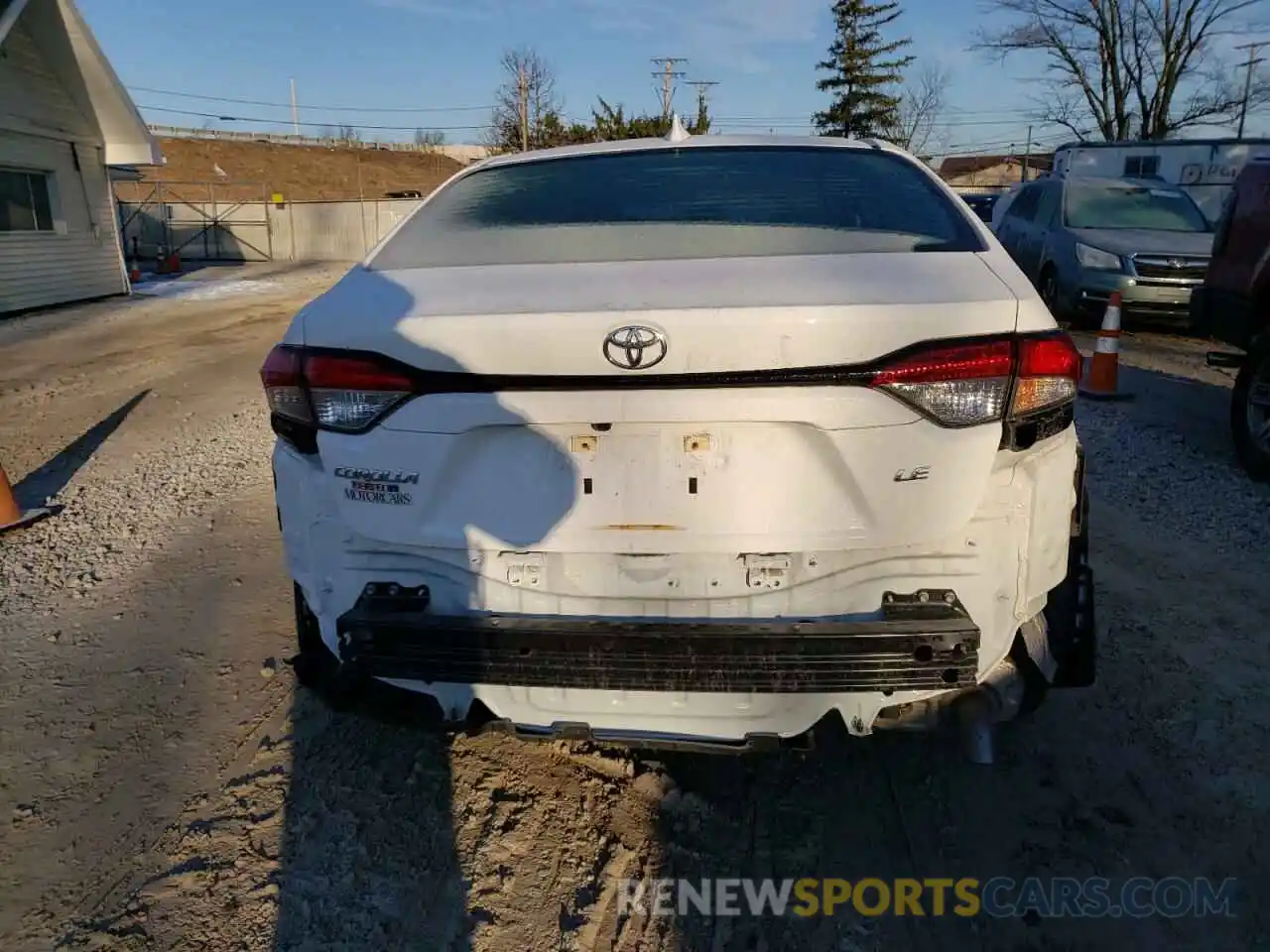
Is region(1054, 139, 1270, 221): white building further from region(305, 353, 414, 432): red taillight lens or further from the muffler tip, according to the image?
region(305, 353, 414, 432): red taillight lens

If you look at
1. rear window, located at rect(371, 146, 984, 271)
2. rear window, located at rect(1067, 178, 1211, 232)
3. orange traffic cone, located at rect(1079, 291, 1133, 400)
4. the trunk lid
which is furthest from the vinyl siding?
the trunk lid

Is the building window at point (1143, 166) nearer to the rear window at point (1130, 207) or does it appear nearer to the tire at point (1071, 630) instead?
the rear window at point (1130, 207)

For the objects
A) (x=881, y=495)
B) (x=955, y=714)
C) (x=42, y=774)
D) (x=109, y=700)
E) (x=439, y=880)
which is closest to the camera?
(x=881, y=495)

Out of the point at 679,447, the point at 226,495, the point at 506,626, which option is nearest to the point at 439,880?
A: the point at 506,626

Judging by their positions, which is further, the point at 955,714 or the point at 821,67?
the point at 821,67

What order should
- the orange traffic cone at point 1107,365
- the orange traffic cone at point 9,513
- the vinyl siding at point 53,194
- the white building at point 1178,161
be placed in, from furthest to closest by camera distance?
the white building at point 1178,161 → the vinyl siding at point 53,194 → the orange traffic cone at point 1107,365 → the orange traffic cone at point 9,513

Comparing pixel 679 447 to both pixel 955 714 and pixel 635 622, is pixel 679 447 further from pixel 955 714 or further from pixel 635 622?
pixel 955 714

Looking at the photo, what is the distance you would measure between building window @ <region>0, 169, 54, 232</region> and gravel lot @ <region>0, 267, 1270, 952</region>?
14707mm

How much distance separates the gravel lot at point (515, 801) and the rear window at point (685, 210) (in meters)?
1.35

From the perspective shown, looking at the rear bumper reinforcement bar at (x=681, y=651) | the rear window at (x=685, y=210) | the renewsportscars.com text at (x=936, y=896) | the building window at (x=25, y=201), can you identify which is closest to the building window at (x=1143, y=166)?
the rear window at (x=685, y=210)

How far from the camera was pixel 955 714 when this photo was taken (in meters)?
2.17

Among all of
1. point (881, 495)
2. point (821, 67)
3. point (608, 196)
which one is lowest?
point (881, 495)

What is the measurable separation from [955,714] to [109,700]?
283 centimetres

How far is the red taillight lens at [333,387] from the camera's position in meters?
2.08
